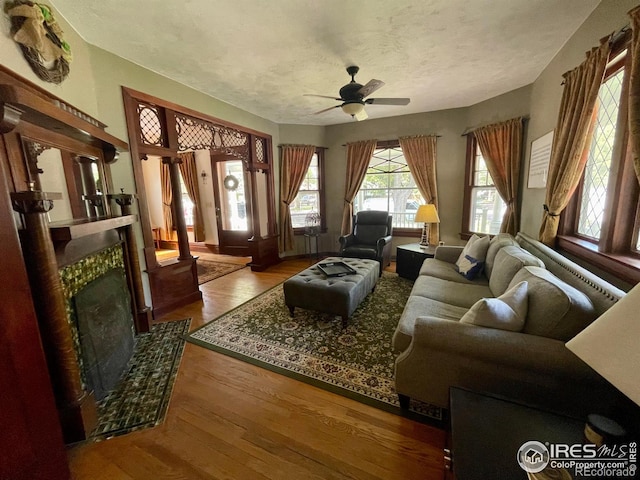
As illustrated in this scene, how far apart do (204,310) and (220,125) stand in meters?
2.58

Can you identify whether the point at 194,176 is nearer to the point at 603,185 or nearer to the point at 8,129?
the point at 8,129

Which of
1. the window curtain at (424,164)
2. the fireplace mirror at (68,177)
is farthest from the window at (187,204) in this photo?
the window curtain at (424,164)

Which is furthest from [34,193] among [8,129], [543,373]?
[543,373]

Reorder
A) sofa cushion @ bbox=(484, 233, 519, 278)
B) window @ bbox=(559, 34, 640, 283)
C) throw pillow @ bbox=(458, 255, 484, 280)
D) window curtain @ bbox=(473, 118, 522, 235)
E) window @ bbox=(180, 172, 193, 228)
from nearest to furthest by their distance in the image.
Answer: window @ bbox=(559, 34, 640, 283) < sofa cushion @ bbox=(484, 233, 519, 278) < throw pillow @ bbox=(458, 255, 484, 280) < window curtain @ bbox=(473, 118, 522, 235) < window @ bbox=(180, 172, 193, 228)

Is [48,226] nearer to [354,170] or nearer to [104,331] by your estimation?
[104,331]

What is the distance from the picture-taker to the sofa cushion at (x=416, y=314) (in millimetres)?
1643

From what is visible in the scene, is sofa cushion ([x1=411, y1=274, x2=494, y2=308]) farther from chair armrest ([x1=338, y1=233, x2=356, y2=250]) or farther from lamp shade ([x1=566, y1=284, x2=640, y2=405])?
chair armrest ([x1=338, y1=233, x2=356, y2=250])

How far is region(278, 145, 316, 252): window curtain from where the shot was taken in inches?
196

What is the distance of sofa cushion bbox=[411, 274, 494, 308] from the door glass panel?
14.0 ft

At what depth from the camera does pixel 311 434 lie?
1.46 m

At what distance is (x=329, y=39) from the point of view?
2.21 metres

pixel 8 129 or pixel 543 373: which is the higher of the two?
pixel 8 129

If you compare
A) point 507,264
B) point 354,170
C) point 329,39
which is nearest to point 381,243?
point 354,170

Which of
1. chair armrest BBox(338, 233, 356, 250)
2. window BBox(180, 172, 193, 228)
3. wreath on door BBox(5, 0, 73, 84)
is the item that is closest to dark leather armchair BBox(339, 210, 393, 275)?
chair armrest BBox(338, 233, 356, 250)
